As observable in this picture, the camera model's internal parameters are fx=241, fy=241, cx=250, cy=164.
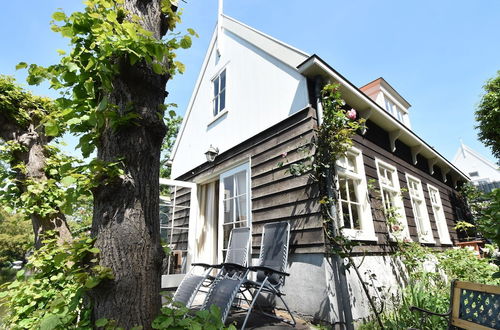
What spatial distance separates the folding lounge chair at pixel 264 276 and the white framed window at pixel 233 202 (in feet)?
3.07

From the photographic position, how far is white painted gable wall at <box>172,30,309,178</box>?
3990 mm

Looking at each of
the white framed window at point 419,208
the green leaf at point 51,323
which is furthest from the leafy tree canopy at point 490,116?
the green leaf at point 51,323

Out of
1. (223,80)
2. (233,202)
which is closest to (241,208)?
(233,202)

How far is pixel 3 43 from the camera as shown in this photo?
335 centimetres

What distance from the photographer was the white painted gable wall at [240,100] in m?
3.99

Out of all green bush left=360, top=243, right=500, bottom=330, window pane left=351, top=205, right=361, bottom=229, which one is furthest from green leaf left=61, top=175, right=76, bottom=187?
A: window pane left=351, top=205, right=361, bottom=229

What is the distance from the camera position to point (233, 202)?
4.68 metres

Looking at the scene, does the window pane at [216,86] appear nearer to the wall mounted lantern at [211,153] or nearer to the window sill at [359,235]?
the wall mounted lantern at [211,153]

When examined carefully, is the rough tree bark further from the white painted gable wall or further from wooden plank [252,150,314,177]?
the white painted gable wall

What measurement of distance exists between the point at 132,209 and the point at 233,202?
11.8 ft

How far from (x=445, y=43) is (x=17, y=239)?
2446cm

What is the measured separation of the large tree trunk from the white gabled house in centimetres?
231

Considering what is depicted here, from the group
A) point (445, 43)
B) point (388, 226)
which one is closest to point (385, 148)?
point (388, 226)

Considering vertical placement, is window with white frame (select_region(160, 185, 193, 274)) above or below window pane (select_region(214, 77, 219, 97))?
below
